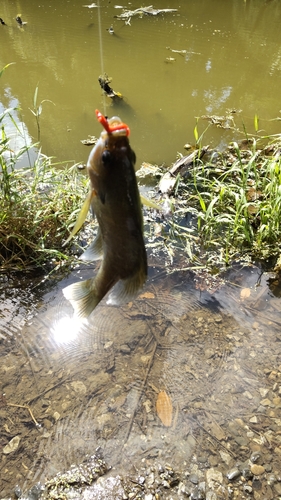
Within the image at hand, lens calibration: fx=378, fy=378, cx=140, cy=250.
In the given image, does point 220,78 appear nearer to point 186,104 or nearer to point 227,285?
point 186,104

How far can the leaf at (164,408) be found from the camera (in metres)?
2.83

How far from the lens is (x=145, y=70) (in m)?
9.31

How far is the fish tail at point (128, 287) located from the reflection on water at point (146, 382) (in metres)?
1.59

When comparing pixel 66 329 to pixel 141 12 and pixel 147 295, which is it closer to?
pixel 147 295

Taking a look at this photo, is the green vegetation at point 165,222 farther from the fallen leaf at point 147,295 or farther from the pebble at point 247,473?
the pebble at point 247,473

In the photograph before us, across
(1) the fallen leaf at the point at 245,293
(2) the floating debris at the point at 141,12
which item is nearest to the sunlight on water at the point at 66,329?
(1) the fallen leaf at the point at 245,293

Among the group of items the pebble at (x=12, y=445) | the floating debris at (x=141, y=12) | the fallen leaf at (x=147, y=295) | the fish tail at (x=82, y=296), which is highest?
the floating debris at (x=141, y=12)

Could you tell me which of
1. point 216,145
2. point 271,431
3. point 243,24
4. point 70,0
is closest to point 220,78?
point 216,145

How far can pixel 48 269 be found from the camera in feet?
13.2

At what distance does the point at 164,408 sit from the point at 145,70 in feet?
28.0

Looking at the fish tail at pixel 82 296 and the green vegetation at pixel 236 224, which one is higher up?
the fish tail at pixel 82 296

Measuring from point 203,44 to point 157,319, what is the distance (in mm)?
10316

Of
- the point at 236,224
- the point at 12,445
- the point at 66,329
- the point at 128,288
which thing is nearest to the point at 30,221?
the point at 66,329

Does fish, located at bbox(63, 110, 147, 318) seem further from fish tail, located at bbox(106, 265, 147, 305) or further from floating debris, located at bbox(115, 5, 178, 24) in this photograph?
floating debris, located at bbox(115, 5, 178, 24)
